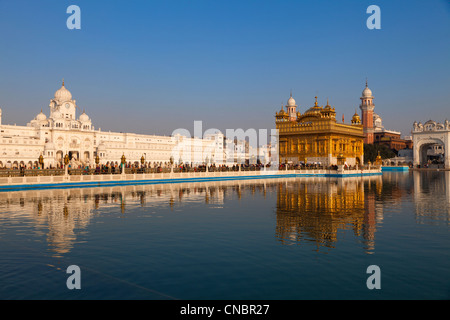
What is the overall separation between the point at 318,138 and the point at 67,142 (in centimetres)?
5659

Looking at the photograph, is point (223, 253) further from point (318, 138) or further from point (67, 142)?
point (67, 142)

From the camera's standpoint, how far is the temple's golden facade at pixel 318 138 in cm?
6262

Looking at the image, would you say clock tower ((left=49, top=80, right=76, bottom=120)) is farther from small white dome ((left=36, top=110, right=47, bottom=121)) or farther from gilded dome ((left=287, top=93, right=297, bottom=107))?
gilded dome ((left=287, top=93, right=297, bottom=107))

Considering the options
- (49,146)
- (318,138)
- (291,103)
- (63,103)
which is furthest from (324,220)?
(291,103)

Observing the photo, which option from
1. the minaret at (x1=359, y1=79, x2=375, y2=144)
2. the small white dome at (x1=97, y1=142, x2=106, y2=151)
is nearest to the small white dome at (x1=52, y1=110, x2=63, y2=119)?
the small white dome at (x1=97, y1=142, x2=106, y2=151)

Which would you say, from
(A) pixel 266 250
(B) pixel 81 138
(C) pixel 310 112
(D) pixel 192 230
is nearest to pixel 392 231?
(A) pixel 266 250

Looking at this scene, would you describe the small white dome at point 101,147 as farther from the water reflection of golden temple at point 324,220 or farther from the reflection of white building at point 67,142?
the water reflection of golden temple at point 324,220

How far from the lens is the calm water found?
6852mm

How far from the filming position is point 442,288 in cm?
690

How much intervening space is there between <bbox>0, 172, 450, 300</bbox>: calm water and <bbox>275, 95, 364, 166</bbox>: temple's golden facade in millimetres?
46897

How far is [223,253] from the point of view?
9320 millimetres

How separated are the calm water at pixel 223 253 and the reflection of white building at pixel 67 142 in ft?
197
